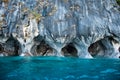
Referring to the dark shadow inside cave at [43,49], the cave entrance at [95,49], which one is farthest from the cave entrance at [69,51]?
the cave entrance at [95,49]

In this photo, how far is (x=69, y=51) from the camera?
42.0 m

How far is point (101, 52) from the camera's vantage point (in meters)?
42.0

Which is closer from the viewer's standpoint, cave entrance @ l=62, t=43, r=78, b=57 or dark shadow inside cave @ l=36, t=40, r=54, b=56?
dark shadow inside cave @ l=36, t=40, r=54, b=56

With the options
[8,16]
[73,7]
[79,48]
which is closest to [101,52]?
[79,48]

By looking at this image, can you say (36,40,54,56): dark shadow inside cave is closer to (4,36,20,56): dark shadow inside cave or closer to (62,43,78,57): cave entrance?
(62,43,78,57): cave entrance

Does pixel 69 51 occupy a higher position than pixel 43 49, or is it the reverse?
pixel 43 49

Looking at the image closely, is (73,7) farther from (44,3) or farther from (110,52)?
(110,52)

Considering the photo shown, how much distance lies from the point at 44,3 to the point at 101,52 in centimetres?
1156

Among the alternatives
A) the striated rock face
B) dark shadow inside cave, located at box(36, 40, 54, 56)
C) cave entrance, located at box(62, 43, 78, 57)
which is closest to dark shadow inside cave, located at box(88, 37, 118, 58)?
the striated rock face

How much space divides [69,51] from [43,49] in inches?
161

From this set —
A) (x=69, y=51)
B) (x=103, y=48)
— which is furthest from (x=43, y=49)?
(x=103, y=48)

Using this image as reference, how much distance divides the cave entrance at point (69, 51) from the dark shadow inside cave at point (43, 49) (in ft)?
7.35

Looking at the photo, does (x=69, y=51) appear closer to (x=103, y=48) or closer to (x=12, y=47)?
(x=103, y=48)

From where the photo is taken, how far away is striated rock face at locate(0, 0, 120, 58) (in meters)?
37.5
